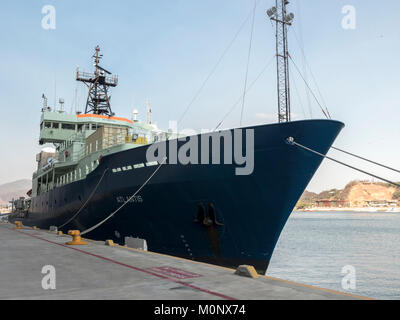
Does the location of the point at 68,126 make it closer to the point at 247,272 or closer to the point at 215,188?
the point at 215,188

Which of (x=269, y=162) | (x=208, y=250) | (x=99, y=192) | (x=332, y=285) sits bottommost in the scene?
(x=332, y=285)

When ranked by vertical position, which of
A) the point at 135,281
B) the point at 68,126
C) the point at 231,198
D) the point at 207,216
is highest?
the point at 68,126

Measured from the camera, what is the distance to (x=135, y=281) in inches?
301

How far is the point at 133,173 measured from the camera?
1556cm

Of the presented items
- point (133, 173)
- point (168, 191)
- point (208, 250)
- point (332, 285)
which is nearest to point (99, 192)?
point (133, 173)

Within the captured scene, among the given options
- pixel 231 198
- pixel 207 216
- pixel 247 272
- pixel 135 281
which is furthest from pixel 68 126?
pixel 247 272

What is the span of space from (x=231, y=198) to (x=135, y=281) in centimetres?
567

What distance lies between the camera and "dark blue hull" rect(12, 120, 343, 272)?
11.8m

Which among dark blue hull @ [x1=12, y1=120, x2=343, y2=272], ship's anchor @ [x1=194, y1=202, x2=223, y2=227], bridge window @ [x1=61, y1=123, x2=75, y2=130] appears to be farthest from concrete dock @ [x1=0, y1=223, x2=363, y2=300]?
bridge window @ [x1=61, y1=123, x2=75, y2=130]

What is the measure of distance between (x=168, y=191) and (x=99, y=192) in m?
5.96

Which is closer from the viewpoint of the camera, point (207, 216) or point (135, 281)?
point (135, 281)

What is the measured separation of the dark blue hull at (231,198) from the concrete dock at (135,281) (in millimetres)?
2629

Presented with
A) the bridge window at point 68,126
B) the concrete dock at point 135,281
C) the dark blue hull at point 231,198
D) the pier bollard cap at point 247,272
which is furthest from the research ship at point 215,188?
the bridge window at point 68,126
